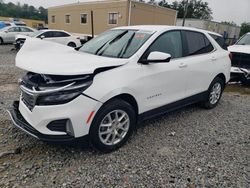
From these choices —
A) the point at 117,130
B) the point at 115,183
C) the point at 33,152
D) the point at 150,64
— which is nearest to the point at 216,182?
the point at 115,183

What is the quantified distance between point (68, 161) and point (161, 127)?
1.76m

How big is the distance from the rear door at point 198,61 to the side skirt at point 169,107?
11 cm

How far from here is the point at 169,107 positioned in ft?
12.1

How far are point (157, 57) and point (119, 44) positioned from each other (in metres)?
0.73

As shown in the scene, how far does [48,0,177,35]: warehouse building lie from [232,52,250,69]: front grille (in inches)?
464

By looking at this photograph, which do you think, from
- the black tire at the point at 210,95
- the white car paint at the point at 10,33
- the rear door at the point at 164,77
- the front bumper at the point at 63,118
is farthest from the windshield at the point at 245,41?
the white car paint at the point at 10,33

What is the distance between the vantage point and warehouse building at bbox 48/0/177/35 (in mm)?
19602

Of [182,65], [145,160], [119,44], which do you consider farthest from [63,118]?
[182,65]

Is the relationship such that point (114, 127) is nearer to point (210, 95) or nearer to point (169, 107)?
point (169, 107)

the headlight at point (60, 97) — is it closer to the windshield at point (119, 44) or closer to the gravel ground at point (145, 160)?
the gravel ground at point (145, 160)

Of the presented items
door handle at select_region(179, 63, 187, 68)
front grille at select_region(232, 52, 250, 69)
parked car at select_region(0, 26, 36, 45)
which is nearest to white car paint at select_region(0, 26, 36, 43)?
parked car at select_region(0, 26, 36, 45)

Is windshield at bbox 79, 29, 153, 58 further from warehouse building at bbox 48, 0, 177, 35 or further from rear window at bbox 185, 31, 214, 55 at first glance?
warehouse building at bbox 48, 0, 177, 35

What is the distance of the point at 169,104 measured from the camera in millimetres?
3656

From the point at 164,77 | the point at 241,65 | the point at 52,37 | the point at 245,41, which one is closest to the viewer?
the point at 164,77
